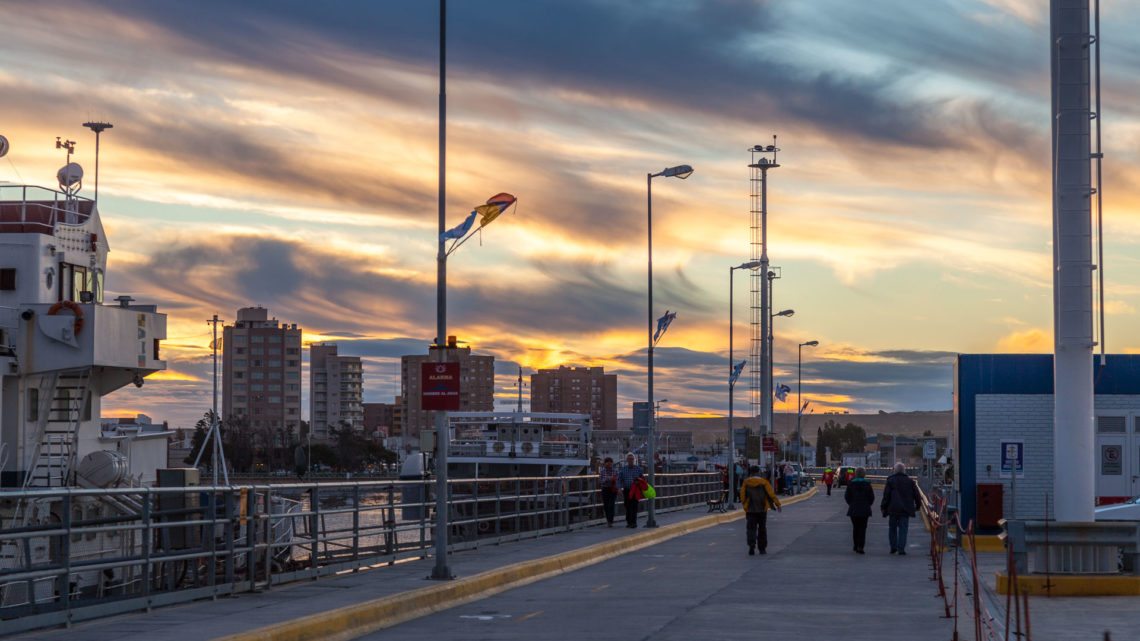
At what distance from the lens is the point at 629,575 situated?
2262 cm

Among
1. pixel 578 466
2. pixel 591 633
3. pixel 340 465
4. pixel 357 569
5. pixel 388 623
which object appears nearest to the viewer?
pixel 591 633

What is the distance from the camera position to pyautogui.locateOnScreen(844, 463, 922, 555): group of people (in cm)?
2739

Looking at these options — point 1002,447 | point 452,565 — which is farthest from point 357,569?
point 1002,447

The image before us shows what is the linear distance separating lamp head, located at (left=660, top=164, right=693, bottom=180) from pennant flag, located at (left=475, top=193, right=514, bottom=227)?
15819 millimetres

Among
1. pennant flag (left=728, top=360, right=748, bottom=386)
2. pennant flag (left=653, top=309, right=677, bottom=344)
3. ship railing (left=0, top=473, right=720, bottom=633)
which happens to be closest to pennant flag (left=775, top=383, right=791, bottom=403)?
pennant flag (left=728, top=360, right=748, bottom=386)

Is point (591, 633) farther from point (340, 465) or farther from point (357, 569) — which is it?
point (340, 465)

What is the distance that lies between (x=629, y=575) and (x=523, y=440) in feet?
142

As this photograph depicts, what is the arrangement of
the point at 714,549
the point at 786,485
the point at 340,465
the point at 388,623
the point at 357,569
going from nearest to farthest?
the point at 388,623 → the point at 357,569 → the point at 714,549 → the point at 786,485 → the point at 340,465

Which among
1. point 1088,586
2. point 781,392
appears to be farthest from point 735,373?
point 1088,586

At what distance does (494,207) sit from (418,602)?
712cm

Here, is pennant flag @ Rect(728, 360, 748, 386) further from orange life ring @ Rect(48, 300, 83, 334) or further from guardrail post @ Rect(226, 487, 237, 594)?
guardrail post @ Rect(226, 487, 237, 594)

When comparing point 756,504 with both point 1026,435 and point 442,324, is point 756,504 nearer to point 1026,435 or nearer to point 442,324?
point 1026,435

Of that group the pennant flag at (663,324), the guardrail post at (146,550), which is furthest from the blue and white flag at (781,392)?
the guardrail post at (146,550)

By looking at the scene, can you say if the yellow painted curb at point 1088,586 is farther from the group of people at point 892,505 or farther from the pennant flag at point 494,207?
the pennant flag at point 494,207
